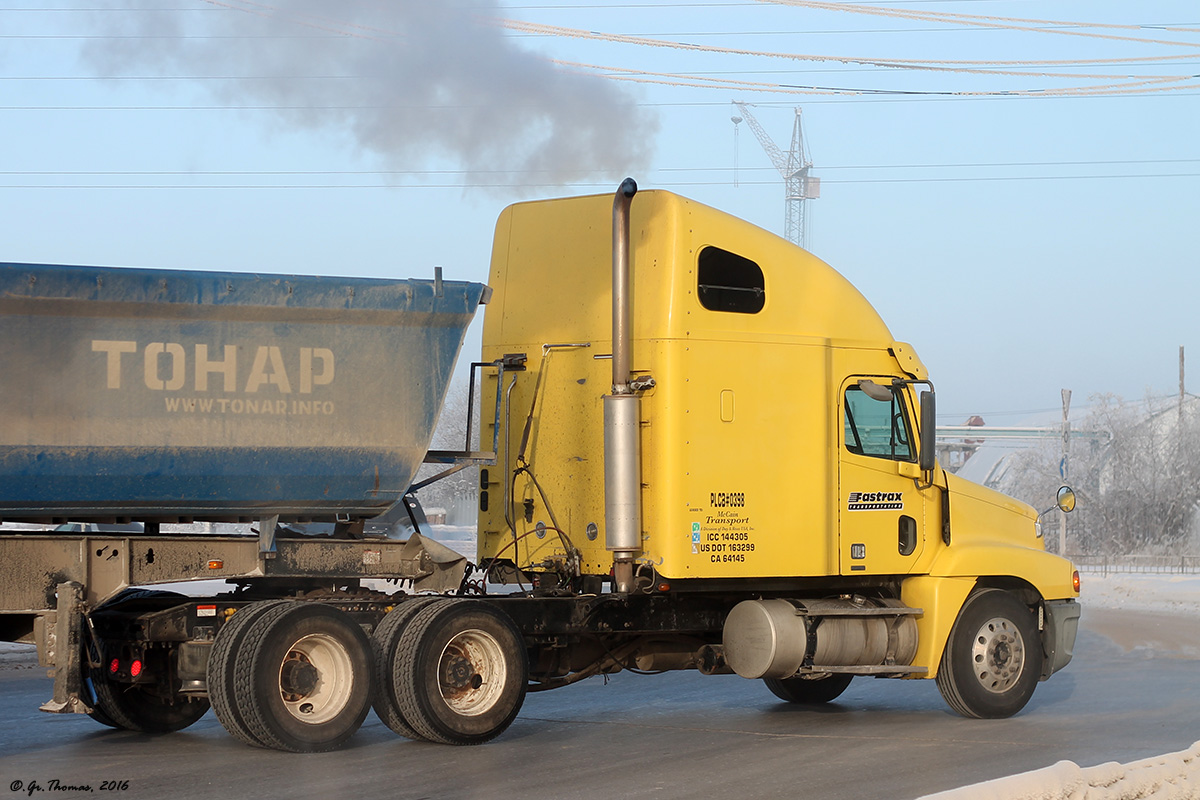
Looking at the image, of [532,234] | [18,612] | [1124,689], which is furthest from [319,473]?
[1124,689]

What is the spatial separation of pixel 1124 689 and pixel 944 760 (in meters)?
5.30

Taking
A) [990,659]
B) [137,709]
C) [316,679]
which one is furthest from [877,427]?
[137,709]

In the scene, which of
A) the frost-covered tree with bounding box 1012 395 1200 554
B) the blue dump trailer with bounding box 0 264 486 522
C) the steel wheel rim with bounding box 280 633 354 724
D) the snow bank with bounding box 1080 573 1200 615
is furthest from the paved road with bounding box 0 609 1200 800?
the frost-covered tree with bounding box 1012 395 1200 554

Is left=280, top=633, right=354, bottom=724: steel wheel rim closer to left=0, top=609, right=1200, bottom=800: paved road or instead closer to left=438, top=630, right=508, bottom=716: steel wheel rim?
left=0, top=609, right=1200, bottom=800: paved road

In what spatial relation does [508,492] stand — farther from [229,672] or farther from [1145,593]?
[1145,593]

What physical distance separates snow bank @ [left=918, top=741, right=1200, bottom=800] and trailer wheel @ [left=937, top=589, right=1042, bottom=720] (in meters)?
2.74

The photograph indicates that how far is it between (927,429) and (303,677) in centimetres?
525

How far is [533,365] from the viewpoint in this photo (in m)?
10.6

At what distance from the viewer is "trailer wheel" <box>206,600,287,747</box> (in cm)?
844

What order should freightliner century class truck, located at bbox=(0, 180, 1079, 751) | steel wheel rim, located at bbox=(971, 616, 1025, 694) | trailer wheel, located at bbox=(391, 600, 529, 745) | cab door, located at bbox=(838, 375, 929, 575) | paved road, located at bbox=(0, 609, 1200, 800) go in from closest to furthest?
paved road, located at bbox=(0, 609, 1200, 800)
freightliner century class truck, located at bbox=(0, 180, 1079, 751)
trailer wheel, located at bbox=(391, 600, 529, 745)
cab door, located at bbox=(838, 375, 929, 575)
steel wheel rim, located at bbox=(971, 616, 1025, 694)

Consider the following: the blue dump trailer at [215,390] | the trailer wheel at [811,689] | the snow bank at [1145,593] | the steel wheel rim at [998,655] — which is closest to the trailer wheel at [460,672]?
the blue dump trailer at [215,390]

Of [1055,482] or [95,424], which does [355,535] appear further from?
[1055,482]

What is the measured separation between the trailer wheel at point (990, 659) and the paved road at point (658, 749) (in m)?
0.20

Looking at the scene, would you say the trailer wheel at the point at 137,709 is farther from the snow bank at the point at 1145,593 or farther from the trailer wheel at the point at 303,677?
the snow bank at the point at 1145,593
